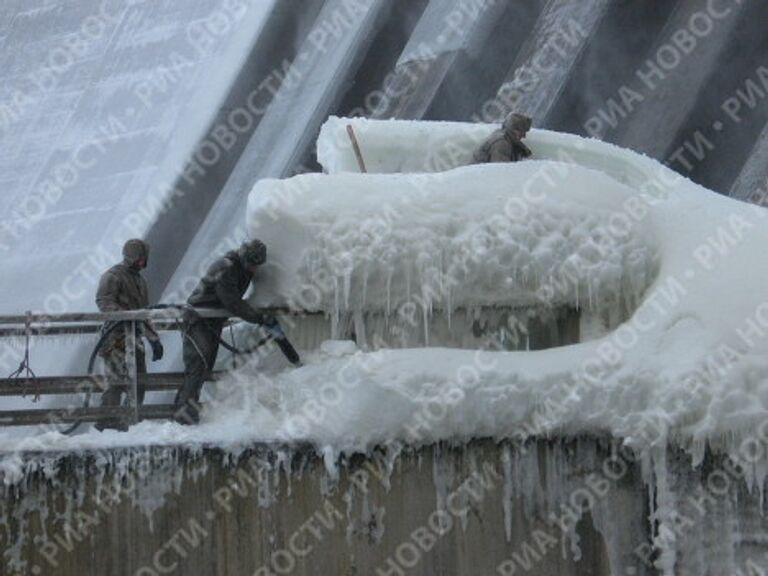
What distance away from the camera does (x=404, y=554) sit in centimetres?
928

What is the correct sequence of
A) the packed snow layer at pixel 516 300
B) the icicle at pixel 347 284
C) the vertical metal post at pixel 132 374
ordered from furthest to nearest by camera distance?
the icicle at pixel 347 284
the vertical metal post at pixel 132 374
the packed snow layer at pixel 516 300

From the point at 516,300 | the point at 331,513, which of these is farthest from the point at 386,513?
the point at 516,300

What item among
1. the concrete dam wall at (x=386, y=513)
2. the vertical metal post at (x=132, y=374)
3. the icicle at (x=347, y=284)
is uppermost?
the icicle at (x=347, y=284)

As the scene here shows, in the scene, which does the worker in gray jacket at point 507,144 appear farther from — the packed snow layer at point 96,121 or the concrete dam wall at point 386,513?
the packed snow layer at point 96,121

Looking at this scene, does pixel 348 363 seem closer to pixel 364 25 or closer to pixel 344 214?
pixel 344 214

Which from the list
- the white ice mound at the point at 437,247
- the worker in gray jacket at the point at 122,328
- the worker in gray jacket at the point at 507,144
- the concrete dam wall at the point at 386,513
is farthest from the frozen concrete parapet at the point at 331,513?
the worker in gray jacket at the point at 507,144

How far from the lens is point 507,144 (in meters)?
10.5

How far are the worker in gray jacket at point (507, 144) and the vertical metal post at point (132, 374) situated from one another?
2209 millimetres

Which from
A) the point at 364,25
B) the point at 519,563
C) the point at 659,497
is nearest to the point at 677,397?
the point at 659,497

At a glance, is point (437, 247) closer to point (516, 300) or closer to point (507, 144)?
point (516, 300)

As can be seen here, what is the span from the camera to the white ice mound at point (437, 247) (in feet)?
31.6

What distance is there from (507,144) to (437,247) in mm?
1119

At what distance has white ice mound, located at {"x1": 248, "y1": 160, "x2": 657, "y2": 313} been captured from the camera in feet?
31.6

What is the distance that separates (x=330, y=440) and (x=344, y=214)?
3.76 ft
